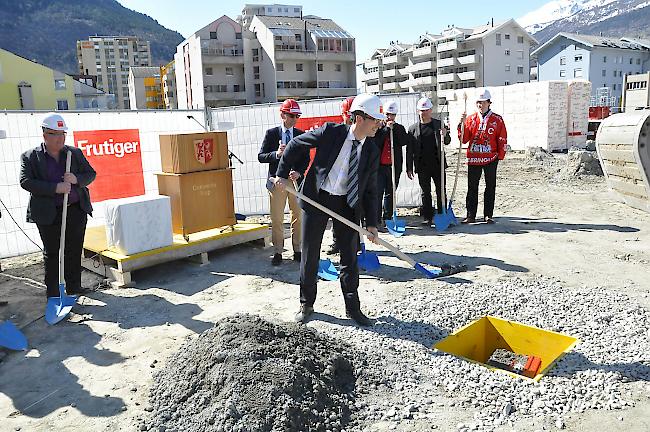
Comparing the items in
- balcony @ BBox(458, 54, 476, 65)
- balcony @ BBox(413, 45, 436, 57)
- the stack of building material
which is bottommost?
the stack of building material

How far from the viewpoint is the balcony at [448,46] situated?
207 feet

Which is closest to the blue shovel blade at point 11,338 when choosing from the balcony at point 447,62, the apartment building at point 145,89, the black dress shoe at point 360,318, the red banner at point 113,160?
the black dress shoe at point 360,318

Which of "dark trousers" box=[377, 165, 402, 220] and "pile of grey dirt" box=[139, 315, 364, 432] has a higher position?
"dark trousers" box=[377, 165, 402, 220]

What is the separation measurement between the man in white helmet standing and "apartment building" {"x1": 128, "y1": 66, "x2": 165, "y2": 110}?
79.0m

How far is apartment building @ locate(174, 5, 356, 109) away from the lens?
5566 cm

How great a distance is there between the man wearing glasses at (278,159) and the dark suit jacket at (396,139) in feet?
5.66

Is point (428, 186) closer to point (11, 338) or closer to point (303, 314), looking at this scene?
point (303, 314)

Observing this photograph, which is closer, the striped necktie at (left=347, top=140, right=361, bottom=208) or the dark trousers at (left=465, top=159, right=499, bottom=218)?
the striped necktie at (left=347, top=140, right=361, bottom=208)

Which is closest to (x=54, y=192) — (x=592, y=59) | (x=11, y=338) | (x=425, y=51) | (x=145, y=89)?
(x=11, y=338)

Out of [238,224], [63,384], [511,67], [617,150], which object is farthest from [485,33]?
[63,384]

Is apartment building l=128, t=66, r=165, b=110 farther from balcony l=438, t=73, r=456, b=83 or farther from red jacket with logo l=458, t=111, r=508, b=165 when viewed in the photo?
red jacket with logo l=458, t=111, r=508, b=165

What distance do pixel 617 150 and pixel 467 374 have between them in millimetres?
7770

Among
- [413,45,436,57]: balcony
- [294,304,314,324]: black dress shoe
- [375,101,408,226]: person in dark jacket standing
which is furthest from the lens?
[413,45,436,57]: balcony

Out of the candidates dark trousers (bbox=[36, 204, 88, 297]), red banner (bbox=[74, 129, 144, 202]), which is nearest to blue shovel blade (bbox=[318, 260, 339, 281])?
dark trousers (bbox=[36, 204, 88, 297])
